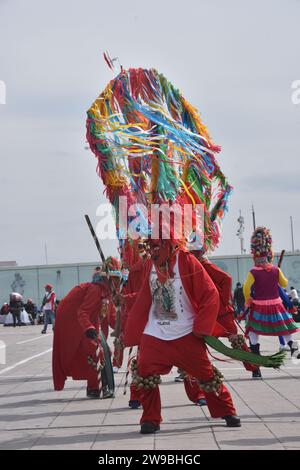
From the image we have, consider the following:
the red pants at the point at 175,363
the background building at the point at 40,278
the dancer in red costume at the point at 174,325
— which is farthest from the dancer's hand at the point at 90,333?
the background building at the point at 40,278

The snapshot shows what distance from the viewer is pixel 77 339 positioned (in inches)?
500

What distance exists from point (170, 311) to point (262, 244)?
5141mm

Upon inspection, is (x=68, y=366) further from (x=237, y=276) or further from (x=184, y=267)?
(x=237, y=276)

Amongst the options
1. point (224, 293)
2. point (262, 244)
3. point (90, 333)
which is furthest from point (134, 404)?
point (262, 244)

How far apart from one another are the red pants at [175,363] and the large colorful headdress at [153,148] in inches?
49.8

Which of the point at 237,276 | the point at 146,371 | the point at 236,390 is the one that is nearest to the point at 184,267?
the point at 146,371

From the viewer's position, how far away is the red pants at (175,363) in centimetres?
912

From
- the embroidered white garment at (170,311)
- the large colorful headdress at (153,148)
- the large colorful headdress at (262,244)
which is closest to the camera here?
the embroidered white garment at (170,311)

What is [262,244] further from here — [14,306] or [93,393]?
[14,306]

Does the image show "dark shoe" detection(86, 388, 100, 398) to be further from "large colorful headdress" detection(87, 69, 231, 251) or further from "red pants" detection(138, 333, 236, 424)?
"red pants" detection(138, 333, 236, 424)

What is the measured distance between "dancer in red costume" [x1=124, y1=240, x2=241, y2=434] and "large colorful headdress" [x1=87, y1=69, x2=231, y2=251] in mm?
619

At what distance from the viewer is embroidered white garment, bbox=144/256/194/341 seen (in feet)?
30.3

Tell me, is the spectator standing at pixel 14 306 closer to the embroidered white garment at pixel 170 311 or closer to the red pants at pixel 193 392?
the red pants at pixel 193 392
